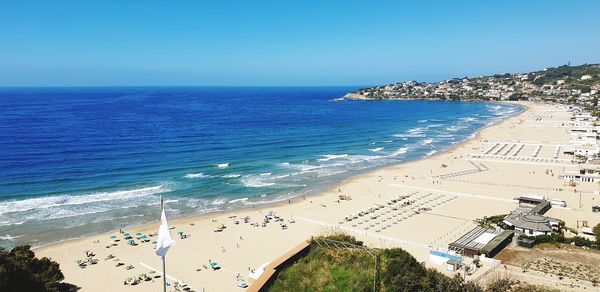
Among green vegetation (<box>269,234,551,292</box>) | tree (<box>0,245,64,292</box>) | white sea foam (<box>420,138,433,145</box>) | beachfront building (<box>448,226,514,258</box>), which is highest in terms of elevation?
green vegetation (<box>269,234,551,292</box>)

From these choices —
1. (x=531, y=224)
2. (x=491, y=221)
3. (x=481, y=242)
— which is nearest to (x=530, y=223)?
(x=531, y=224)

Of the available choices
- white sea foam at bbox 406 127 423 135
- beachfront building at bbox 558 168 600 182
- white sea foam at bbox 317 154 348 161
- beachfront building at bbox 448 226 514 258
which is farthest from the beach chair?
white sea foam at bbox 406 127 423 135

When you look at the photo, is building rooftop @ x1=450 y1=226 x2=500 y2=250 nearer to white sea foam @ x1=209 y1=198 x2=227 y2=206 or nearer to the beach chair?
the beach chair

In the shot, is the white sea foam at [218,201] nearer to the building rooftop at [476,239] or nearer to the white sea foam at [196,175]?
the white sea foam at [196,175]

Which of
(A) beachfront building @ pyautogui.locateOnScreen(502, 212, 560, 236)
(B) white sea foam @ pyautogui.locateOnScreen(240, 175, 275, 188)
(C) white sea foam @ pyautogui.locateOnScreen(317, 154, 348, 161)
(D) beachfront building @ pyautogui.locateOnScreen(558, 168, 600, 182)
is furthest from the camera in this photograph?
(C) white sea foam @ pyautogui.locateOnScreen(317, 154, 348, 161)

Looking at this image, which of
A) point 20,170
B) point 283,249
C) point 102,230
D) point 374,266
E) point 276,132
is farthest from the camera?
point 276,132

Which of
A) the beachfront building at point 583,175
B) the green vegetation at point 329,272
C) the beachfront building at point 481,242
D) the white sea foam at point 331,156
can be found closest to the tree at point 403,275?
the green vegetation at point 329,272

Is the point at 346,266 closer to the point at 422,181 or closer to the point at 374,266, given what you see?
the point at 374,266

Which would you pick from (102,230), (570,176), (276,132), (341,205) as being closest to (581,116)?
(570,176)
